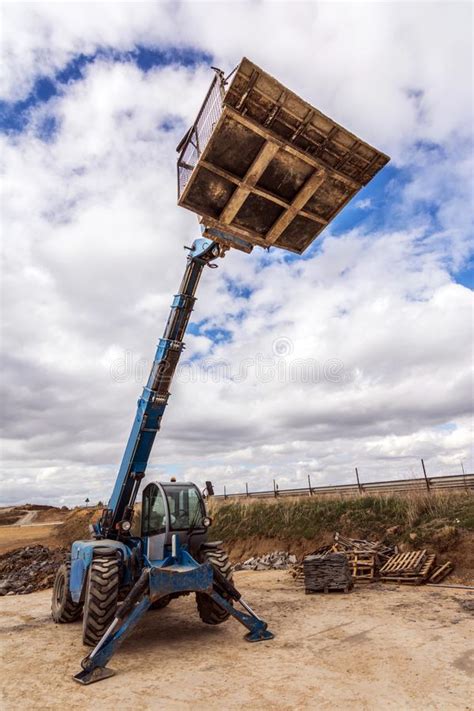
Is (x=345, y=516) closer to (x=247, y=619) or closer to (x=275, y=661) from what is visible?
(x=247, y=619)

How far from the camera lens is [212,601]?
8055 millimetres

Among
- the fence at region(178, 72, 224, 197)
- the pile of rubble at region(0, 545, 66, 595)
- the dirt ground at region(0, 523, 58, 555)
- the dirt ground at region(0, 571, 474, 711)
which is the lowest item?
the dirt ground at region(0, 571, 474, 711)

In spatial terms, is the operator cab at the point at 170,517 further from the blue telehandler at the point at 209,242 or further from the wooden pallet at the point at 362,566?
the wooden pallet at the point at 362,566

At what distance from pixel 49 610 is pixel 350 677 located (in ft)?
26.4

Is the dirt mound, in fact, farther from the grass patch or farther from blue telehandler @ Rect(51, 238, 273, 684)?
blue telehandler @ Rect(51, 238, 273, 684)

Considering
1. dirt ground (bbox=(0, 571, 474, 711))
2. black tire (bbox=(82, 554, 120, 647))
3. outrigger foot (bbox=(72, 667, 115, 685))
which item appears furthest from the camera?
black tire (bbox=(82, 554, 120, 647))

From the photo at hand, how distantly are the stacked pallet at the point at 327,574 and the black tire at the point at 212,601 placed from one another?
3921 mm

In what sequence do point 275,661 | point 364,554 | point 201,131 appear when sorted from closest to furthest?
point 275,661, point 201,131, point 364,554

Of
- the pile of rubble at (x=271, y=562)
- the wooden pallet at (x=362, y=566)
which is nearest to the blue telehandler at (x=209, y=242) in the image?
the wooden pallet at (x=362, y=566)

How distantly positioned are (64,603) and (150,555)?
258 cm

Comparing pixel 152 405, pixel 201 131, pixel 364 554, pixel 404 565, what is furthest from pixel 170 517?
pixel 404 565

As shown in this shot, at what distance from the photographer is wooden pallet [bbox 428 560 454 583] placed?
1167 cm

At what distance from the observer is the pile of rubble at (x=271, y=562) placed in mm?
16016

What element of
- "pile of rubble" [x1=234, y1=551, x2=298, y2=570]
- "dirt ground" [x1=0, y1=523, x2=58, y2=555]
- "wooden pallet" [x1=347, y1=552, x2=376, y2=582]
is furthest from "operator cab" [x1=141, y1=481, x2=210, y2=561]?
"dirt ground" [x1=0, y1=523, x2=58, y2=555]
